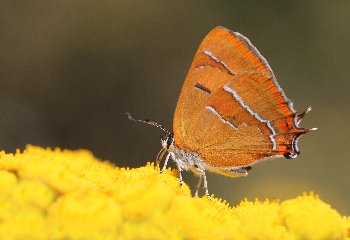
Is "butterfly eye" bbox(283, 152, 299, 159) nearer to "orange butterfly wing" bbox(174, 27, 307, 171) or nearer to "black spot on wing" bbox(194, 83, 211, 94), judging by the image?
"orange butterfly wing" bbox(174, 27, 307, 171)

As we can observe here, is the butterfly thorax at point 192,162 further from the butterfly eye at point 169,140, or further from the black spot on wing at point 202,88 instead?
the black spot on wing at point 202,88

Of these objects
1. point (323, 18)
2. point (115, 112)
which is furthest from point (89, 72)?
point (323, 18)

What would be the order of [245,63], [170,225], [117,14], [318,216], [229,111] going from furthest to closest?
[117,14] → [229,111] → [245,63] → [318,216] → [170,225]

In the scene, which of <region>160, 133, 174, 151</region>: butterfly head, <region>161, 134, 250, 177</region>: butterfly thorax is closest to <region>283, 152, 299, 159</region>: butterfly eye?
<region>161, 134, 250, 177</region>: butterfly thorax

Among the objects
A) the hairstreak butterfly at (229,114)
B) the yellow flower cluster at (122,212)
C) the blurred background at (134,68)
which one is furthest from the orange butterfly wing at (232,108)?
the blurred background at (134,68)

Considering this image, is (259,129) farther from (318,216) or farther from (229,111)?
(318,216)

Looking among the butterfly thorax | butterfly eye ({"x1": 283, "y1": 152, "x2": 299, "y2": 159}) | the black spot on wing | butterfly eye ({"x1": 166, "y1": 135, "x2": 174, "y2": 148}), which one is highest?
the black spot on wing

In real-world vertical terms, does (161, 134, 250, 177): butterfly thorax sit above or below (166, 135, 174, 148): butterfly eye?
below

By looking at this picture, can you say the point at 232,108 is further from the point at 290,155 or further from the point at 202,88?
the point at 290,155

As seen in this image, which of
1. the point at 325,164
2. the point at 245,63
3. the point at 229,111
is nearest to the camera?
the point at 245,63
